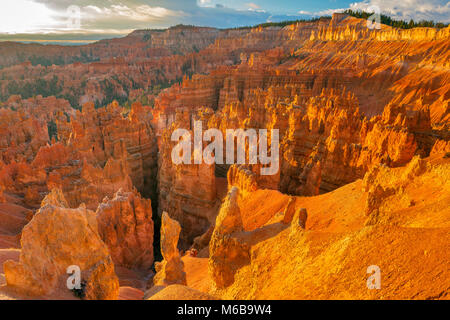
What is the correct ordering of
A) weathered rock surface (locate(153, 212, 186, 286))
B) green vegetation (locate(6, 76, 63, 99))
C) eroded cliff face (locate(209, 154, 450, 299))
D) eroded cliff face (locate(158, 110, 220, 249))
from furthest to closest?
green vegetation (locate(6, 76, 63, 99)) < eroded cliff face (locate(158, 110, 220, 249)) < weathered rock surface (locate(153, 212, 186, 286)) < eroded cliff face (locate(209, 154, 450, 299))

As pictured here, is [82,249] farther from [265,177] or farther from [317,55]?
[317,55]

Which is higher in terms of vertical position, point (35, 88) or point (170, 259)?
point (35, 88)

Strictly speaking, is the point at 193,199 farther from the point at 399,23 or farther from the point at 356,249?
the point at 399,23

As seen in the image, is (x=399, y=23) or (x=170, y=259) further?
(x=399, y=23)

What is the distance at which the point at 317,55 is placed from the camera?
64125 millimetres

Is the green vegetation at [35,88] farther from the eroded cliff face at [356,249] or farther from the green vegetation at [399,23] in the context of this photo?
the green vegetation at [399,23]

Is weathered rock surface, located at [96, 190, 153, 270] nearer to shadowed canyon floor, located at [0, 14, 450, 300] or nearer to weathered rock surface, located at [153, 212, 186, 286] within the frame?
shadowed canyon floor, located at [0, 14, 450, 300]

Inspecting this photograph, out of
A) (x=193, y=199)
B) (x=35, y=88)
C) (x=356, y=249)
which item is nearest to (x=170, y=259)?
(x=356, y=249)

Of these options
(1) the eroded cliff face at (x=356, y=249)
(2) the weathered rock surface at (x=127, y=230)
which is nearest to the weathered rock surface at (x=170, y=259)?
(1) the eroded cliff face at (x=356, y=249)

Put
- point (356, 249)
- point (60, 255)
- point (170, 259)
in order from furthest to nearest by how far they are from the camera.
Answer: point (170, 259), point (60, 255), point (356, 249)

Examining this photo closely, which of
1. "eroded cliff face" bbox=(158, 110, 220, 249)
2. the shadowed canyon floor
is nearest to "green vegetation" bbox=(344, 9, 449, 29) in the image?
the shadowed canyon floor
